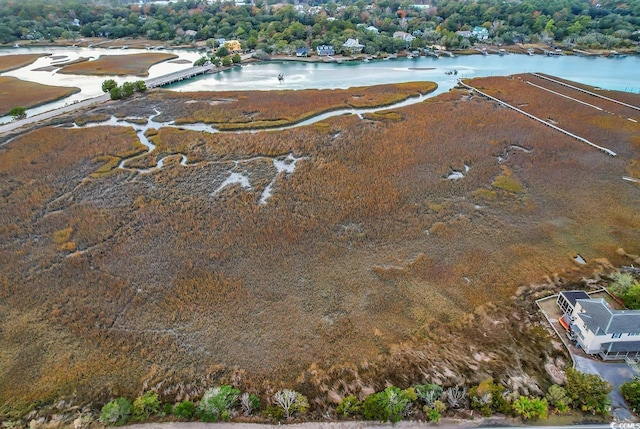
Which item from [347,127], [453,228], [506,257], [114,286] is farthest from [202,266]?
[347,127]

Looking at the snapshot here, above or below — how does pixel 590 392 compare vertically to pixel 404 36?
below

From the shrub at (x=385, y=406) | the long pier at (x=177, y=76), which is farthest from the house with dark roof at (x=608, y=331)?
the long pier at (x=177, y=76)

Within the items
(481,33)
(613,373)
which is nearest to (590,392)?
(613,373)

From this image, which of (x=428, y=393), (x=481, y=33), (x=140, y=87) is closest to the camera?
(x=428, y=393)

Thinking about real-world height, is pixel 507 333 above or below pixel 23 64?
below

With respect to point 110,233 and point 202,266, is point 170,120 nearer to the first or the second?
point 110,233

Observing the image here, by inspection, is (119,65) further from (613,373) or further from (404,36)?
(613,373)

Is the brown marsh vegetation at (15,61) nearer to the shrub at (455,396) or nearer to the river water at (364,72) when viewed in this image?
the river water at (364,72)
